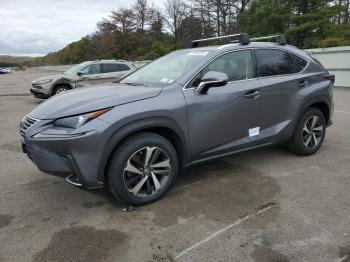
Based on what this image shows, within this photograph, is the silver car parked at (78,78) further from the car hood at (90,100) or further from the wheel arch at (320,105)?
the car hood at (90,100)

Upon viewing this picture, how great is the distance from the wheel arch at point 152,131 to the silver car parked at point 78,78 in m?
8.86

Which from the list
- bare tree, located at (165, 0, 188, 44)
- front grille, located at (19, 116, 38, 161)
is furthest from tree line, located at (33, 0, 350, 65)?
front grille, located at (19, 116, 38, 161)

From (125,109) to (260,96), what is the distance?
186cm

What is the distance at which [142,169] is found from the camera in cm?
379

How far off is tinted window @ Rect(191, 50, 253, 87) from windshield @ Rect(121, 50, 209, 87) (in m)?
0.17

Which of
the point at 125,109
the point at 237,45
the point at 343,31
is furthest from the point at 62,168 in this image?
the point at 343,31

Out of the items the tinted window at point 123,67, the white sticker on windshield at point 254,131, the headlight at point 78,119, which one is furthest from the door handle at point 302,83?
the tinted window at point 123,67

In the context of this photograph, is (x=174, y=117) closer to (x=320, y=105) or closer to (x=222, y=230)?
(x=222, y=230)

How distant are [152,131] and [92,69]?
10067 millimetres

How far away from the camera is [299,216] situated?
3.60m

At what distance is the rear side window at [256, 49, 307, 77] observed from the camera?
4.82m

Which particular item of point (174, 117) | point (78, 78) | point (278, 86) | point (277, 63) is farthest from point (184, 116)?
point (78, 78)

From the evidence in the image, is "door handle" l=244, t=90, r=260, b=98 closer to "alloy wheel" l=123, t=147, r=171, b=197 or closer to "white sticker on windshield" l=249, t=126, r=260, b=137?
"white sticker on windshield" l=249, t=126, r=260, b=137

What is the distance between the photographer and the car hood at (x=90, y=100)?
3564mm
